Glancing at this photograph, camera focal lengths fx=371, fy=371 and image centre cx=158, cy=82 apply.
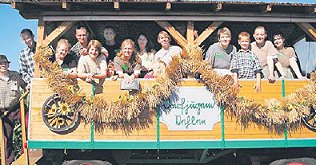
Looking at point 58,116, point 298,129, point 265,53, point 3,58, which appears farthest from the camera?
point 3,58

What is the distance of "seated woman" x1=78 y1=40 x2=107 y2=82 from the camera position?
595 centimetres

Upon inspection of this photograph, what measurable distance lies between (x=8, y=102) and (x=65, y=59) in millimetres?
1375

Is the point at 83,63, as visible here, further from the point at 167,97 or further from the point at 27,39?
the point at 27,39

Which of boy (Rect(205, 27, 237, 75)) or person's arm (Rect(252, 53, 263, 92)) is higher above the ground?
boy (Rect(205, 27, 237, 75))

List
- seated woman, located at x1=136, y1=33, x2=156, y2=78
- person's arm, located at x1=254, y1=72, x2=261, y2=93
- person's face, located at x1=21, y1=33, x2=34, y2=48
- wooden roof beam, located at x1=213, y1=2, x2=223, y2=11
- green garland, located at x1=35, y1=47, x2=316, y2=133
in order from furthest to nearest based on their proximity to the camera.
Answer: person's face, located at x1=21, y1=33, x2=34, y2=48, seated woman, located at x1=136, y1=33, x2=156, y2=78, wooden roof beam, located at x1=213, y1=2, x2=223, y2=11, person's arm, located at x1=254, y1=72, x2=261, y2=93, green garland, located at x1=35, y1=47, x2=316, y2=133

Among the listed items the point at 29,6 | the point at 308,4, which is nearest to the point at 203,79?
the point at 308,4

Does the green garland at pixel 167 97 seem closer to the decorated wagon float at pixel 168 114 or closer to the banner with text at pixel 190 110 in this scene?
the decorated wagon float at pixel 168 114

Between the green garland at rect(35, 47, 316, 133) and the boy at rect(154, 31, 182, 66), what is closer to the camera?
the green garland at rect(35, 47, 316, 133)

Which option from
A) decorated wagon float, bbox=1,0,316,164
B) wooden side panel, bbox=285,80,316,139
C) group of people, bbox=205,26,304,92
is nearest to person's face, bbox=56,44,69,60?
decorated wagon float, bbox=1,0,316,164

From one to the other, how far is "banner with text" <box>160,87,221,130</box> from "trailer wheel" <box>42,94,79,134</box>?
1.43m

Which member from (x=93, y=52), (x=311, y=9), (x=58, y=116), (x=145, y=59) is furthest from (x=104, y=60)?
(x=311, y=9)

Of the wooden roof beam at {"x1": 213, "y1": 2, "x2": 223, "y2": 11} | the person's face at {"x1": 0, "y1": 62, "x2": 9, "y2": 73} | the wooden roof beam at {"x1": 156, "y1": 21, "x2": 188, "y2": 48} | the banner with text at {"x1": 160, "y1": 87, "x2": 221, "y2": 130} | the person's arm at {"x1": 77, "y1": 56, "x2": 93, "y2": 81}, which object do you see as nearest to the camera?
the person's arm at {"x1": 77, "y1": 56, "x2": 93, "y2": 81}

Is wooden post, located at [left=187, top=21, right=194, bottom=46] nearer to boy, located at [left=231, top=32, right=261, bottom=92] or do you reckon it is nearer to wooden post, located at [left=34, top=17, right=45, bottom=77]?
boy, located at [left=231, top=32, right=261, bottom=92]

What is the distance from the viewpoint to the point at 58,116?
5.87 m
